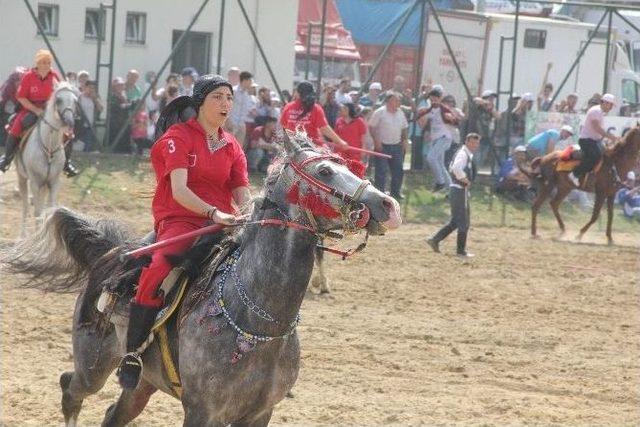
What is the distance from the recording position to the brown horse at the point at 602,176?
20266mm

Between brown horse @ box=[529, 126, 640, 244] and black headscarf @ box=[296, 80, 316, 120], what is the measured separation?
25.9 feet

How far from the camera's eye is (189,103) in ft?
21.1

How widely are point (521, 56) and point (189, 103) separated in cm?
2079

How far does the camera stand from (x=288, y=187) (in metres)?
5.81

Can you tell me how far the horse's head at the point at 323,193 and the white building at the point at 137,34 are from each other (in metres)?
16.2

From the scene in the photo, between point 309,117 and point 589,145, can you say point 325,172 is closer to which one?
point 309,117

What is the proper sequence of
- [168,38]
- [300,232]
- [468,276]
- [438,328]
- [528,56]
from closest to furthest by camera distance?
Answer: [300,232]
[438,328]
[468,276]
[168,38]
[528,56]

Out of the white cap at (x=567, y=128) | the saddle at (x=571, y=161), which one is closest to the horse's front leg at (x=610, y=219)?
the saddle at (x=571, y=161)

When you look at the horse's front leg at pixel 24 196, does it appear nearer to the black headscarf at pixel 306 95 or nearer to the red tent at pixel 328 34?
the black headscarf at pixel 306 95

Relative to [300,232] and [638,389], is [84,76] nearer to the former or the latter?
[638,389]

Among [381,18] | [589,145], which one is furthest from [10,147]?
[381,18]

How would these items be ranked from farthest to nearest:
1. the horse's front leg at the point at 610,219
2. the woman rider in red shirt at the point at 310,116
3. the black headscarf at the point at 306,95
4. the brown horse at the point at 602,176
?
the brown horse at the point at 602,176, the horse's front leg at the point at 610,219, the woman rider in red shirt at the point at 310,116, the black headscarf at the point at 306,95

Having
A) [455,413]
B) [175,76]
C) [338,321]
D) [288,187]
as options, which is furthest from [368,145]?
[288,187]

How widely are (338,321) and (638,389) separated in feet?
10.5
